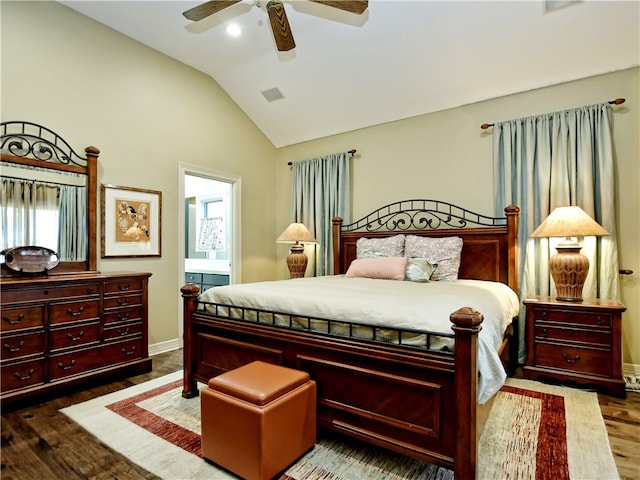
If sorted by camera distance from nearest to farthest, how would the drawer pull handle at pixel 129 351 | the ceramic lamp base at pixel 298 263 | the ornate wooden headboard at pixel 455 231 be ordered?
1. the drawer pull handle at pixel 129 351
2. the ornate wooden headboard at pixel 455 231
3. the ceramic lamp base at pixel 298 263

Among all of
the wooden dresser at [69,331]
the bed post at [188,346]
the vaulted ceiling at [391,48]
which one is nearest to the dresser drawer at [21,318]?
the wooden dresser at [69,331]

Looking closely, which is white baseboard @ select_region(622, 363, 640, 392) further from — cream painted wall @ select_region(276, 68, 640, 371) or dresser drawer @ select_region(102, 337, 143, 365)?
dresser drawer @ select_region(102, 337, 143, 365)

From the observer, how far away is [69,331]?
9.07 feet

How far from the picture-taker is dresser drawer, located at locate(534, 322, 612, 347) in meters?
2.68

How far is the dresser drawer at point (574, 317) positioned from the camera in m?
2.67

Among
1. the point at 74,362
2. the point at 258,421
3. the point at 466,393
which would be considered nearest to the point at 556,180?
the point at 466,393

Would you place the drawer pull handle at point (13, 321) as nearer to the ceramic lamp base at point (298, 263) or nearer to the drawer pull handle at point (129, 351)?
the drawer pull handle at point (129, 351)

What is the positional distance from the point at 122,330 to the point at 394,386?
254cm

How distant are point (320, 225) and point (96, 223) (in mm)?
2642

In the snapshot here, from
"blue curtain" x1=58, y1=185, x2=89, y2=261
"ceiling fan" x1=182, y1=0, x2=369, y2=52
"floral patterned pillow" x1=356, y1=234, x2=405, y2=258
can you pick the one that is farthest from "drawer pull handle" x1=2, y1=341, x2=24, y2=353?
"floral patterned pillow" x1=356, y1=234, x2=405, y2=258

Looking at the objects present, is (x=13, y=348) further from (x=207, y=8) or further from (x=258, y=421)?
(x=207, y=8)

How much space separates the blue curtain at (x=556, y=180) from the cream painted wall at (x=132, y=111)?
3269 millimetres

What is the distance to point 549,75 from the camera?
3.29m

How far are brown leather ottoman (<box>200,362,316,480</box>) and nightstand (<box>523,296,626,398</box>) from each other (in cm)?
208
